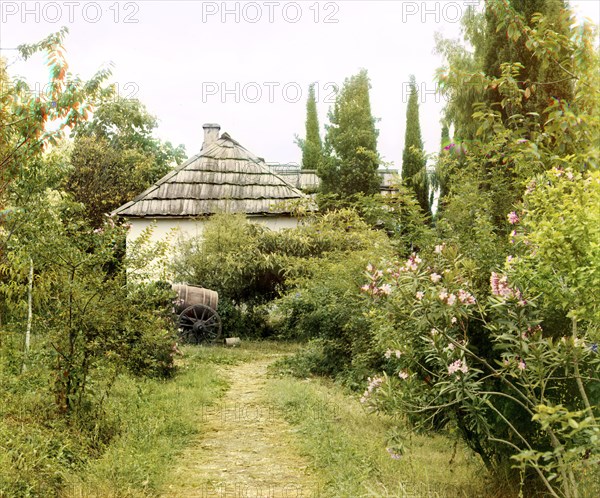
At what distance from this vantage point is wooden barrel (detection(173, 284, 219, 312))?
1440 centimetres

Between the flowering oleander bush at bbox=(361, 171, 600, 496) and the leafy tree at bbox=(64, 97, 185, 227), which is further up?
the leafy tree at bbox=(64, 97, 185, 227)

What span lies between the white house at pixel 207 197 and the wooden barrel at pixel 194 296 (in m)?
4.27

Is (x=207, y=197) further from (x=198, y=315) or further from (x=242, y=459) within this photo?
(x=242, y=459)

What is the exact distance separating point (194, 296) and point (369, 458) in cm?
926

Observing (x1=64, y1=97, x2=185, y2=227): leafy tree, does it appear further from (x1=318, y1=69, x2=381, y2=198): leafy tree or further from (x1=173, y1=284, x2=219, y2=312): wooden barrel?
(x1=173, y1=284, x2=219, y2=312): wooden barrel

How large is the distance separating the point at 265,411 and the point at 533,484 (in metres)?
3.86

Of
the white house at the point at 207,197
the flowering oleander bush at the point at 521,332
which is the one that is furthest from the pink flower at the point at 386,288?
the white house at the point at 207,197

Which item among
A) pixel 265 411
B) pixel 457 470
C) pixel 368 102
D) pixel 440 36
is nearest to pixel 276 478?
pixel 457 470

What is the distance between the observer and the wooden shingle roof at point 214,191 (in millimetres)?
19406

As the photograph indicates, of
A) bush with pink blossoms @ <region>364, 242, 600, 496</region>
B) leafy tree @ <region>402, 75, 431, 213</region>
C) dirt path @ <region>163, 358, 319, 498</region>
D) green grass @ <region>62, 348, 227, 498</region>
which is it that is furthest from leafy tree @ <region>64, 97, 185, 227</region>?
bush with pink blossoms @ <region>364, 242, 600, 496</region>

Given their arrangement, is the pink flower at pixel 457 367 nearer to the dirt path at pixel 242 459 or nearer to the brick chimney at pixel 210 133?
the dirt path at pixel 242 459

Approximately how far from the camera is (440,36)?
20469 millimetres

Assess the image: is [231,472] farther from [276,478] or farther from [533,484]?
[533,484]

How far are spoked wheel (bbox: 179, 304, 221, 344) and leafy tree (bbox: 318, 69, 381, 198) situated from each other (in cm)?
729
